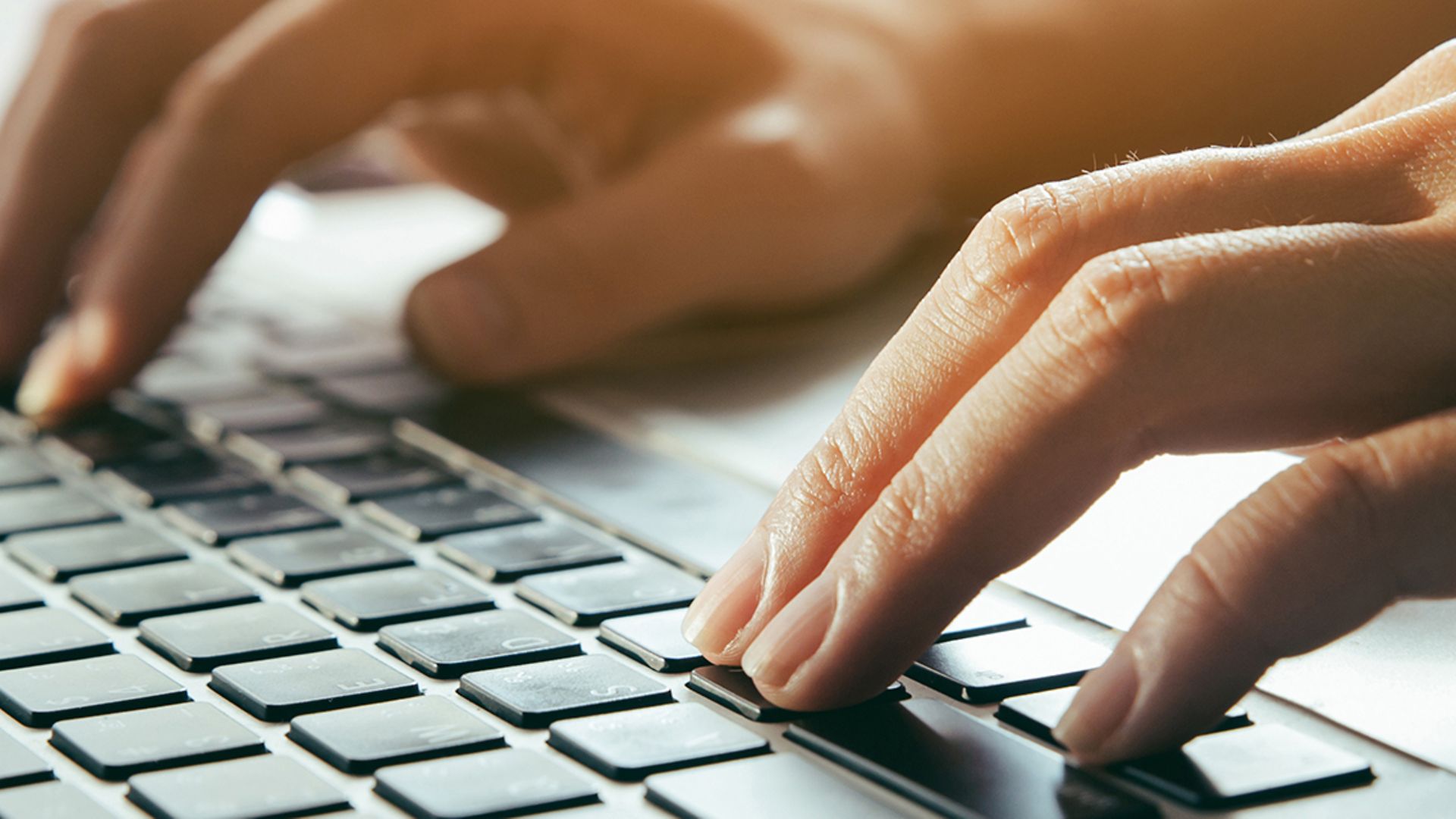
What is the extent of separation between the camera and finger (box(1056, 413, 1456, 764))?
0.35 m

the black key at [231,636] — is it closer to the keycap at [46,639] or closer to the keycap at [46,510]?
the keycap at [46,639]

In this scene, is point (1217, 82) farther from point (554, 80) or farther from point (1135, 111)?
point (554, 80)

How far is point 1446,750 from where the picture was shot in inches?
14.6

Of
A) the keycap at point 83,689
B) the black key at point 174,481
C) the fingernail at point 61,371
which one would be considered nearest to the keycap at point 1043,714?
the keycap at point 83,689

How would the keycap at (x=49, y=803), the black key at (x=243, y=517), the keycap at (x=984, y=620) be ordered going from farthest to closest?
the black key at (x=243, y=517) < the keycap at (x=984, y=620) < the keycap at (x=49, y=803)

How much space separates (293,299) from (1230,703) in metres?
0.70

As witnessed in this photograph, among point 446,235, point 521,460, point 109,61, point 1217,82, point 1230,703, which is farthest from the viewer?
point 446,235

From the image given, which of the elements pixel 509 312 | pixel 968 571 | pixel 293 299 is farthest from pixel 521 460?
pixel 293 299

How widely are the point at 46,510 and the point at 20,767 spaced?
0.24 metres

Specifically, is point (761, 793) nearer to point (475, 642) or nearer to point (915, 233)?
point (475, 642)

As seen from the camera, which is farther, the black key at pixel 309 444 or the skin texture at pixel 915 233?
the black key at pixel 309 444

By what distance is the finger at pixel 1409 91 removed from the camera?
48cm

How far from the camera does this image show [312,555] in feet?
1.65

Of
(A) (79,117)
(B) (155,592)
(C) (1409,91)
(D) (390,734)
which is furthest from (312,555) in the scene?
(A) (79,117)
